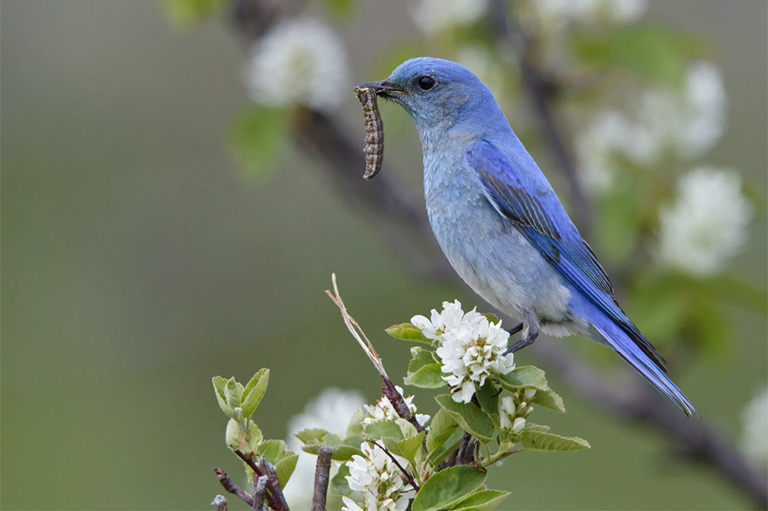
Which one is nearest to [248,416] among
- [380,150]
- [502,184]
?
[380,150]

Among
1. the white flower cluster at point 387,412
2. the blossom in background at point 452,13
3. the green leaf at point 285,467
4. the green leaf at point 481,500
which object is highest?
the blossom in background at point 452,13

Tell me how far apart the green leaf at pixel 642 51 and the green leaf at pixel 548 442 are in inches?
83.6

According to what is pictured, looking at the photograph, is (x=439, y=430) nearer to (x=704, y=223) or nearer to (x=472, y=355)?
(x=472, y=355)

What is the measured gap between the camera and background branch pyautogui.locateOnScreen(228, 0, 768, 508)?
13.0ft

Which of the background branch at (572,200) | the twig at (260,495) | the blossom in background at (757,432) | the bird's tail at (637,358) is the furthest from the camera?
the blossom in background at (757,432)

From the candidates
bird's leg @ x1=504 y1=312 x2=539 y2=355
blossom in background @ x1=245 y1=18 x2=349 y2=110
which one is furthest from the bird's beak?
bird's leg @ x1=504 y1=312 x2=539 y2=355

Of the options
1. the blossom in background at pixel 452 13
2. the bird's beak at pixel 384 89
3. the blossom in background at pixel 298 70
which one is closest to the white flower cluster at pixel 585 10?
the blossom in background at pixel 452 13

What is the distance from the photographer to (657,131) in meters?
4.17

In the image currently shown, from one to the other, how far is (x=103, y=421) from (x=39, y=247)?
5.83 ft

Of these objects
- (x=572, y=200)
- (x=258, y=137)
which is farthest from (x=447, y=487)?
(x=572, y=200)

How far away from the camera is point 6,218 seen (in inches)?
314

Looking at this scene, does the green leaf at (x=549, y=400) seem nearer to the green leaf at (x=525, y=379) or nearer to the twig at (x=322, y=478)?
the green leaf at (x=525, y=379)

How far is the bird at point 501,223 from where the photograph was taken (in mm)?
3371

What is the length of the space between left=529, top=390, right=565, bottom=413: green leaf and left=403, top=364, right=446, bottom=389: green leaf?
234 millimetres
